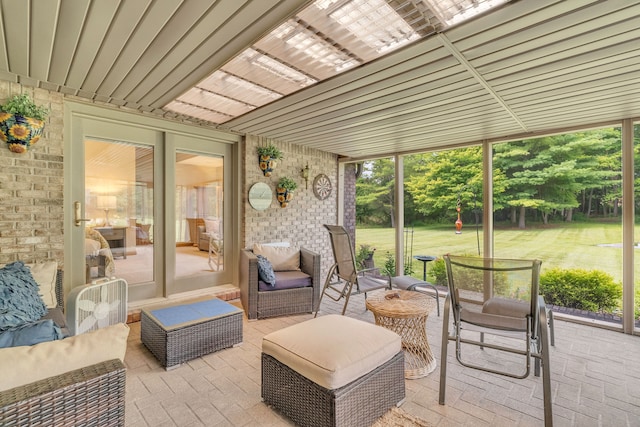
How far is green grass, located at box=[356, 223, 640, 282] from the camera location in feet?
13.1

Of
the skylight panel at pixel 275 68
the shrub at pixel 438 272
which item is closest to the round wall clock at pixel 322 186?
the shrub at pixel 438 272

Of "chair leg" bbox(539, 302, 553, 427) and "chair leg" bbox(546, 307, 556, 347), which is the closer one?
"chair leg" bbox(539, 302, 553, 427)

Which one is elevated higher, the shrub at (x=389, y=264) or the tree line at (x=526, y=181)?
the tree line at (x=526, y=181)

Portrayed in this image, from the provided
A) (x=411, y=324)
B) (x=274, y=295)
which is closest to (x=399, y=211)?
(x=274, y=295)

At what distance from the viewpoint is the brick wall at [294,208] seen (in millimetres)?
4594

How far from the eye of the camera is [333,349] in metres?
1.75

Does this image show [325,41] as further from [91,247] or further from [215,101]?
[91,247]

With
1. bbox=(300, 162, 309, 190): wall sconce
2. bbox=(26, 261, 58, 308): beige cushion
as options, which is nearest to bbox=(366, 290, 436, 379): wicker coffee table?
bbox=(26, 261, 58, 308): beige cushion

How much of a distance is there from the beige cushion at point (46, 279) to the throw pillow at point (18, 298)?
0.18 metres

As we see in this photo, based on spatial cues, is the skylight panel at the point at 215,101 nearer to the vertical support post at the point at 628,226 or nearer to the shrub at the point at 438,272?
the shrub at the point at 438,272

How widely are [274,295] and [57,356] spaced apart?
8.66ft

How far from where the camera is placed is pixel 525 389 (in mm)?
2266

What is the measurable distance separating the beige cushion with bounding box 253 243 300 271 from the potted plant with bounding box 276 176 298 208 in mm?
1025

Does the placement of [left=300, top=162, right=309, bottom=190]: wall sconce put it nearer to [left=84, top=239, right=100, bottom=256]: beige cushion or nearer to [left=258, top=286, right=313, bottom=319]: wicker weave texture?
[left=258, top=286, right=313, bottom=319]: wicker weave texture
